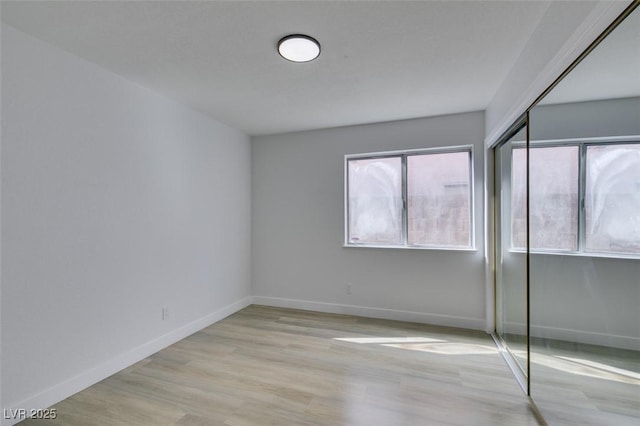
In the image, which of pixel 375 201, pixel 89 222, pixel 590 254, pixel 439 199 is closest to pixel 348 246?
pixel 375 201

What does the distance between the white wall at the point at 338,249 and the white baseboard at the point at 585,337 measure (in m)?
1.20

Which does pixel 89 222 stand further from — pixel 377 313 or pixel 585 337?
pixel 585 337

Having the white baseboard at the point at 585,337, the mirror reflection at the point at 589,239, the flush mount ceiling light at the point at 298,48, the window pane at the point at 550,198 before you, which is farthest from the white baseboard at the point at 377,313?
the flush mount ceiling light at the point at 298,48

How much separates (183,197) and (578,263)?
3349 mm

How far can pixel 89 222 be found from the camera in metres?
2.24

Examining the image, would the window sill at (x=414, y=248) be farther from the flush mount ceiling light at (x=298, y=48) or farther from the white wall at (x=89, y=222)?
the flush mount ceiling light at (x=298, y=48)

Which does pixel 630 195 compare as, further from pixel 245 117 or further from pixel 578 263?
pixel 245 117

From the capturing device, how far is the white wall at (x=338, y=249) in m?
3.39

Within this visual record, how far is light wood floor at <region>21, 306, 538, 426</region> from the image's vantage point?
189 cm

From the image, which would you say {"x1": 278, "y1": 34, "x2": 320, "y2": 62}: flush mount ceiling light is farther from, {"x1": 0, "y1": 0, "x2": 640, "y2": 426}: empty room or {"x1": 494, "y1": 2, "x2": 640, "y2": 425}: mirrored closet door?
{"x1": 494, "y1": 2, "x2": 640, "y2": 425}: mirrored closet door

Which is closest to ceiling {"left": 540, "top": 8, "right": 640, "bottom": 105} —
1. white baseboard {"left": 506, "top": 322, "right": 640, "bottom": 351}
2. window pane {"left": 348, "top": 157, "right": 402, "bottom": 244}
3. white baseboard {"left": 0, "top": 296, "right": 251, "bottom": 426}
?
white baseboard {"left": 506, "top": 322, "right": 640, "bottom": 351}

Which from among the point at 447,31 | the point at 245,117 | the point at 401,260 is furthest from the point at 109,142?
the point at 401,260

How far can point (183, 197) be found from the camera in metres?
3.16

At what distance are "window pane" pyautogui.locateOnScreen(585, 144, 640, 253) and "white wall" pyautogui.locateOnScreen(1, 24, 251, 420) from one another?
3.24 metres
